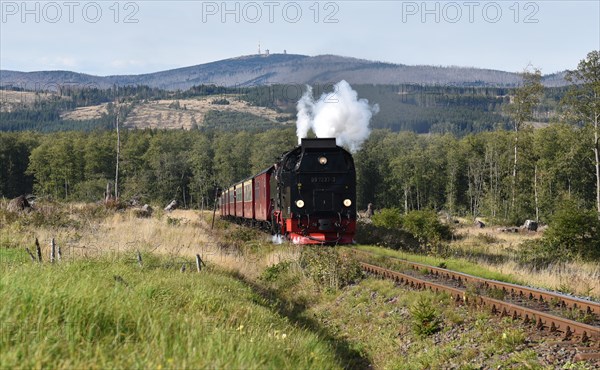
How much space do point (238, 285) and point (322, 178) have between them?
8919 millimetres

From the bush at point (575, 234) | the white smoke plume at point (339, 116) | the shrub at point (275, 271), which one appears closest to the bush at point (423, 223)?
the white smoke plume at point (339, 116)

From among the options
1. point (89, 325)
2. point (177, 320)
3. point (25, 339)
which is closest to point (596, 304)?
point (177, 320)

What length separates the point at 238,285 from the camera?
14.8m

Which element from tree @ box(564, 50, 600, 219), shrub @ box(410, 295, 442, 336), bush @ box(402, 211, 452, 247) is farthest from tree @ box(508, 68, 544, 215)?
shrub @ box(410, 295, 442, 336)

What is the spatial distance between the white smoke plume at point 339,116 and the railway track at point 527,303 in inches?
550

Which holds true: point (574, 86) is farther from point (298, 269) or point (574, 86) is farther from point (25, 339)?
point (25, 339)

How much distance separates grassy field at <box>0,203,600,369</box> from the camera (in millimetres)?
6023

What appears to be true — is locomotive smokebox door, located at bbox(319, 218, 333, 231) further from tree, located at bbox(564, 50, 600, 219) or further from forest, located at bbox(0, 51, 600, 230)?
forest, located at bbox(0, 51, 600, 230)

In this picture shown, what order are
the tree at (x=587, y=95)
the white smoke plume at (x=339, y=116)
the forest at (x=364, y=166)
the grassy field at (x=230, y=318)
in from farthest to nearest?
the forest at (x=364, y=166) → the tree at (x=587, y=95) → the white smoke plume at (x=339, y=116) → the grassy field at (x=230, y=318)

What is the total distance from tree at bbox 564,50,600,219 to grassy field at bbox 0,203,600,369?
2505 cm

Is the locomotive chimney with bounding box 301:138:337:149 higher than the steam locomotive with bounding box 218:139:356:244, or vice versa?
the locomotive chimney with bounding box 301:138:337:149

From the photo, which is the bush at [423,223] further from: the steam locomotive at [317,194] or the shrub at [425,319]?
the shrub at [425,319]

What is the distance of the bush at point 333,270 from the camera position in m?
16.1

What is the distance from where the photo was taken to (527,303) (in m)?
11.5
